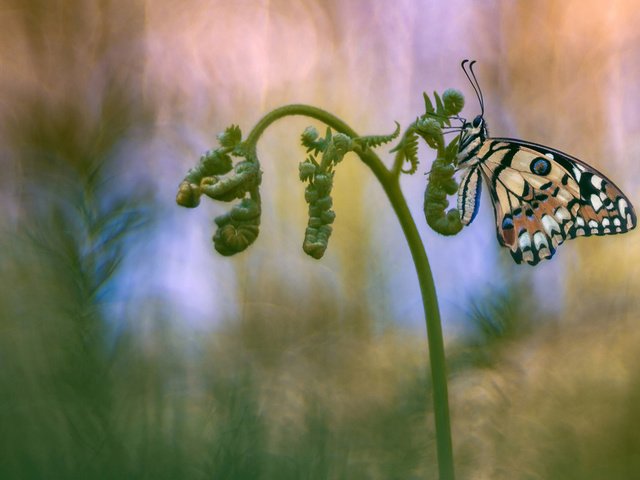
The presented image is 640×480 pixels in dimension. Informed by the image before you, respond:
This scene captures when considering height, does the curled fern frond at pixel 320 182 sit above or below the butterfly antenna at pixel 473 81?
below

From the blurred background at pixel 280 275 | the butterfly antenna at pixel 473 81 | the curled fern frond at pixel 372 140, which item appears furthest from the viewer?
the butterfly antenna at pixel 473 81

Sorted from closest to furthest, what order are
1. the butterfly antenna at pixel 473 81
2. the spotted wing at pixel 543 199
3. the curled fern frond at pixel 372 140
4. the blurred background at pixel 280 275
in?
the blurred background at pixel 280 275, the curled fern frond at pixel 372 140, the spotted wing at pixel 543 199, the butterfly antenna at pixel 473 81

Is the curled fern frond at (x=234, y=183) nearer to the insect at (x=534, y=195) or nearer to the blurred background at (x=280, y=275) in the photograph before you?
the blurred background at (x=280, y=275)

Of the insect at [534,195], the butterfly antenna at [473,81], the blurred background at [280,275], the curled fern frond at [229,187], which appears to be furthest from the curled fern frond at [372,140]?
the butterfly antenna at [473,81]

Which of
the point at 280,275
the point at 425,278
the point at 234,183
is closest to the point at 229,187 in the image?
the point at 234,183

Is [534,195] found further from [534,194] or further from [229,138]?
[229,138]

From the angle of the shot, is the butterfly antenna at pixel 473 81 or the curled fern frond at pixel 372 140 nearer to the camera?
the curled fern frond at pixel 372 140

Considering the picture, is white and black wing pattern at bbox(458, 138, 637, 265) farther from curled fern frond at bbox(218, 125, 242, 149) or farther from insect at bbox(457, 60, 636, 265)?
curled fern frond at bbox(218, 125, 242, 149)
